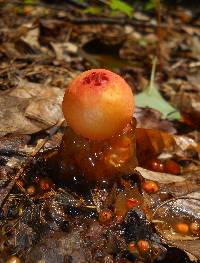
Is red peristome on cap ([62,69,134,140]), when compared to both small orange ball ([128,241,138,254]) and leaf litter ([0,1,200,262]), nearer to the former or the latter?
leaf litter ([0,1,200,262])

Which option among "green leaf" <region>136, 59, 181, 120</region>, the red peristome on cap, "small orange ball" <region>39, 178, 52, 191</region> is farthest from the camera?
"green leaf" <region>136, 59, 181, 120</region>

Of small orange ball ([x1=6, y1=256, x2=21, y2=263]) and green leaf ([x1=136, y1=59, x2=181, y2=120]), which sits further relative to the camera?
green leaf ([x1=136, y1=59, x2=181, y2=120])

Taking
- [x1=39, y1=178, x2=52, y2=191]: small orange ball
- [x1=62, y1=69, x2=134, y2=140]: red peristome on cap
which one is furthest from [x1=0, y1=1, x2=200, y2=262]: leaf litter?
[x1=62, y1=69, x2=134, y2=140]: red peristome on cap

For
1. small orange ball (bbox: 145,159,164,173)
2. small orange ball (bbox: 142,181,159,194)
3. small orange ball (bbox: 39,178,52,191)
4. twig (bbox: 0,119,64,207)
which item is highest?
twig (bbox: 0,119,64,207)

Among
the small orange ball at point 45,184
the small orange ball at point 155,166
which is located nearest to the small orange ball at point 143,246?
the small orange ball at point 45,184

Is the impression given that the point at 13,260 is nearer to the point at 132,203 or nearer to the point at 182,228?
the point at 132,203

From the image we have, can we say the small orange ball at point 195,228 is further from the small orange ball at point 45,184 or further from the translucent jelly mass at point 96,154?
the small orange ball at point 45,184
